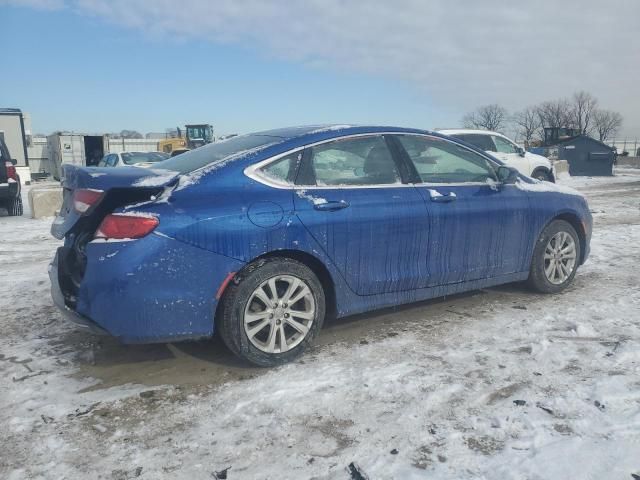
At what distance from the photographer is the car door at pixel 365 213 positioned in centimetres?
356

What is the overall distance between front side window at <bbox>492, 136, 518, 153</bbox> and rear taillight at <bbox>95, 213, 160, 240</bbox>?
39.4 feet

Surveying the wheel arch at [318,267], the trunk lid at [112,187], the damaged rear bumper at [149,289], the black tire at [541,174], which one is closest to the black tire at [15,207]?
the trunk lid at [112,187]

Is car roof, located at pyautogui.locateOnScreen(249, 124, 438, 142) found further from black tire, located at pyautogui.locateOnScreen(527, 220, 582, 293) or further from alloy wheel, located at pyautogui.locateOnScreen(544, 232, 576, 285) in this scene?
alloy wheel, located at pyautogui.locateOnScreen(544, 232, 576, 285)

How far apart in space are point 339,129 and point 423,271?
122cm

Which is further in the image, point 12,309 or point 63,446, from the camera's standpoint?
point 12,309

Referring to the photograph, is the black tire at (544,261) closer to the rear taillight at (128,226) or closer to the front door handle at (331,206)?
the front door handle at (331,206)

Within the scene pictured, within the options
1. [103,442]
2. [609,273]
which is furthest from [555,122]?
[103,442]

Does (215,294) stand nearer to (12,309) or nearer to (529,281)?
(12,309)

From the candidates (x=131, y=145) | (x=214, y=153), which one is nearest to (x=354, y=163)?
(x=214, y=153)

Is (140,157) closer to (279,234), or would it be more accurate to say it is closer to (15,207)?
(15,207)

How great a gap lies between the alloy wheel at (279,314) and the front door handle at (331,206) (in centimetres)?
49

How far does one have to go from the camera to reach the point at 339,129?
390 cm

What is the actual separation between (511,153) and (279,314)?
11.8m

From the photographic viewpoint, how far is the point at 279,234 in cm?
335
